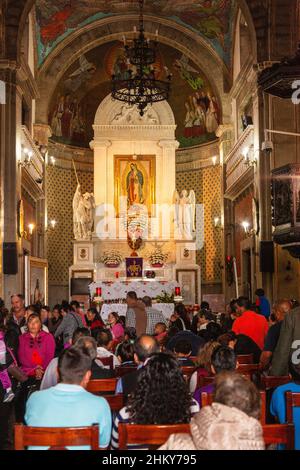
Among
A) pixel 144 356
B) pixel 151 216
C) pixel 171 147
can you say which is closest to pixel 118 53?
pixel 171 147

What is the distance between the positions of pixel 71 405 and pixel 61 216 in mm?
23957

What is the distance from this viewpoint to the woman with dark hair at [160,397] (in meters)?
4.03

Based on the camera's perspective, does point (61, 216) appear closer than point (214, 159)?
No

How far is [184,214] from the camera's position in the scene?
27047 mm

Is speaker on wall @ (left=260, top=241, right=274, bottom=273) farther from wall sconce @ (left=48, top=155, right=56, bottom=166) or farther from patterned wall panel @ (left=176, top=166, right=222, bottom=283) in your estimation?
wall sconce @ (left=48, top=155, right=56, bottom=166)

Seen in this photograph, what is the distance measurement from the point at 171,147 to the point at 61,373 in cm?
2401

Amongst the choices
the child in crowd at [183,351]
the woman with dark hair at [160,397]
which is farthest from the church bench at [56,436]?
the child in crowd at [183,351]

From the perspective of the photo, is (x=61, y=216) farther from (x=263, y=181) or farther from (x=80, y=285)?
(x=263, y=181)

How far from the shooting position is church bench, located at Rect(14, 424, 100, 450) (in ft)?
12.2

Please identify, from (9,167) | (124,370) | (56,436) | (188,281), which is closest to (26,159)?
(9,167)

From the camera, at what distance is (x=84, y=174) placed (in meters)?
28.8

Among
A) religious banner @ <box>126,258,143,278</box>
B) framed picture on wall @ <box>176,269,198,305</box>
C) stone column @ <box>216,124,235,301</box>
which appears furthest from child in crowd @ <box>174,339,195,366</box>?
framed picture on wall @ <box>176,269,198,305</box>

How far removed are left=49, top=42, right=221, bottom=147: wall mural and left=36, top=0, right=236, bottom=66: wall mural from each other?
1436 millimetres
